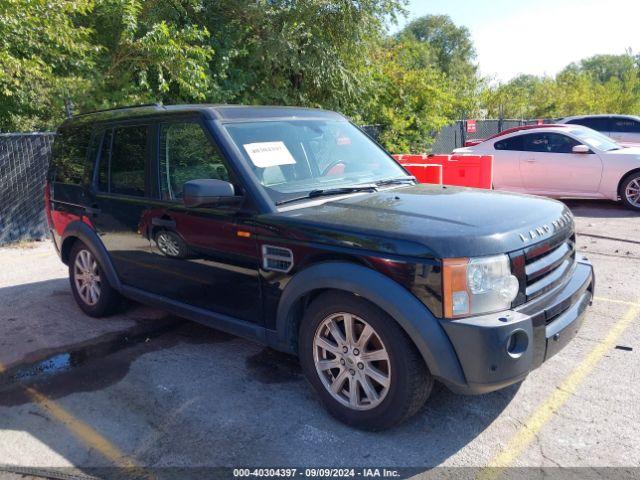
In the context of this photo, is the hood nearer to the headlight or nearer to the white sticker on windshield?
the headlight

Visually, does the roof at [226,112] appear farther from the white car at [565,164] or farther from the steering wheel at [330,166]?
the white car at [565,164]

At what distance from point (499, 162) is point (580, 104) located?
69.3 ft

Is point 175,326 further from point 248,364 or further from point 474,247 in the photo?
point 474,247

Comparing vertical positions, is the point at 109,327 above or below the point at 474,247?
below

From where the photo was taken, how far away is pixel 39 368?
14.2 feet

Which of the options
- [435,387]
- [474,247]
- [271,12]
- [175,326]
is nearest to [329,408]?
[435,387]

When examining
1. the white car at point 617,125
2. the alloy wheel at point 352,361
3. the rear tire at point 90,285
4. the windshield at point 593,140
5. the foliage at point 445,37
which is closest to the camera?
the alloy wheel at point 352,361

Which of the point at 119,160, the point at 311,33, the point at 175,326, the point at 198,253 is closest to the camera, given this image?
the point at 198,253

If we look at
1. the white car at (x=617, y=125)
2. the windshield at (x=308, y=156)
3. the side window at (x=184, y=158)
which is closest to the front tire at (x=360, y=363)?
the windshield at (x=308, y=156)

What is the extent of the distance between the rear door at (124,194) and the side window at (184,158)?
0.18 m

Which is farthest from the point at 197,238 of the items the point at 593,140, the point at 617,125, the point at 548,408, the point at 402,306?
the point at 617,125

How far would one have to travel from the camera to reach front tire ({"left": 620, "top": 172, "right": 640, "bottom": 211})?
9909 mm

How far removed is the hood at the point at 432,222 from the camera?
2867 millimetres

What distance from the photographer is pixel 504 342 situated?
2.78m
